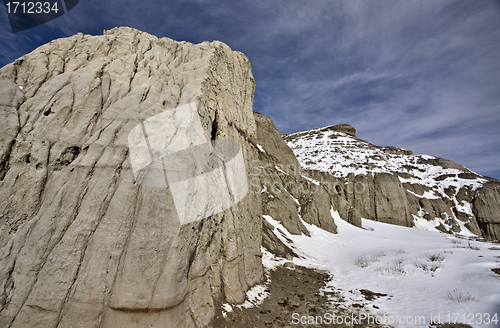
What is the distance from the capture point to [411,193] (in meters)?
41.5

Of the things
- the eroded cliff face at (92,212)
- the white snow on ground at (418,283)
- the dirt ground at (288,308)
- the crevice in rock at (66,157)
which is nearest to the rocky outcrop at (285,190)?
the white snow on ground at (418,283)

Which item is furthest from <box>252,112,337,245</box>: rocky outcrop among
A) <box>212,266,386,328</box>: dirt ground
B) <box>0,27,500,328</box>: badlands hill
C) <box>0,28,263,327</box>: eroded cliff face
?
<box>0,28,263,327</box>: eroded cliff face

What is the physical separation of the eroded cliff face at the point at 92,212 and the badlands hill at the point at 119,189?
0.07 ft

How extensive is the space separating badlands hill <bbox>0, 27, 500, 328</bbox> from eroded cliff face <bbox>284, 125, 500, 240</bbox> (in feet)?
93.8

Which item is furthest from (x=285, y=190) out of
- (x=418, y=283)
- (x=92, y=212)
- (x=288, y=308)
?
(x=92, y=212)

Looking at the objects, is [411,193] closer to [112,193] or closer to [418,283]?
[418,283]

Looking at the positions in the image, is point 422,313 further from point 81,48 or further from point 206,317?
A: point 81,48

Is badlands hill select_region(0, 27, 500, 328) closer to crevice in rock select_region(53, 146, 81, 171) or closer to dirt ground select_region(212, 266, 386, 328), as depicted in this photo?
crevice in rock select_region(53, 146, 81, 171)

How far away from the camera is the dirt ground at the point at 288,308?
647 cm

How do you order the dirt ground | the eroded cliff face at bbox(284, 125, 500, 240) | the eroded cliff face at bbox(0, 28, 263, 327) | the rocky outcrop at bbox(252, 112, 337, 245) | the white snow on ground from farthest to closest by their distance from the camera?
1. the eroded cliff face at bbox(284, 125, 500, 240)
2. the rocky outcrop at bbox(252, 112, 337, 245)
3. the white snow on ground
4. the dirt ground
5. the eroded cliff face at bbox(0, 28, 263, 327)

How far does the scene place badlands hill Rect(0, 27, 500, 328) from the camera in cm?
440

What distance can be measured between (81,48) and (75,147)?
3.78 metres

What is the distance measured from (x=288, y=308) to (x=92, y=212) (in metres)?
6.66

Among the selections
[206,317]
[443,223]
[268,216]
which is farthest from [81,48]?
[443,223]
